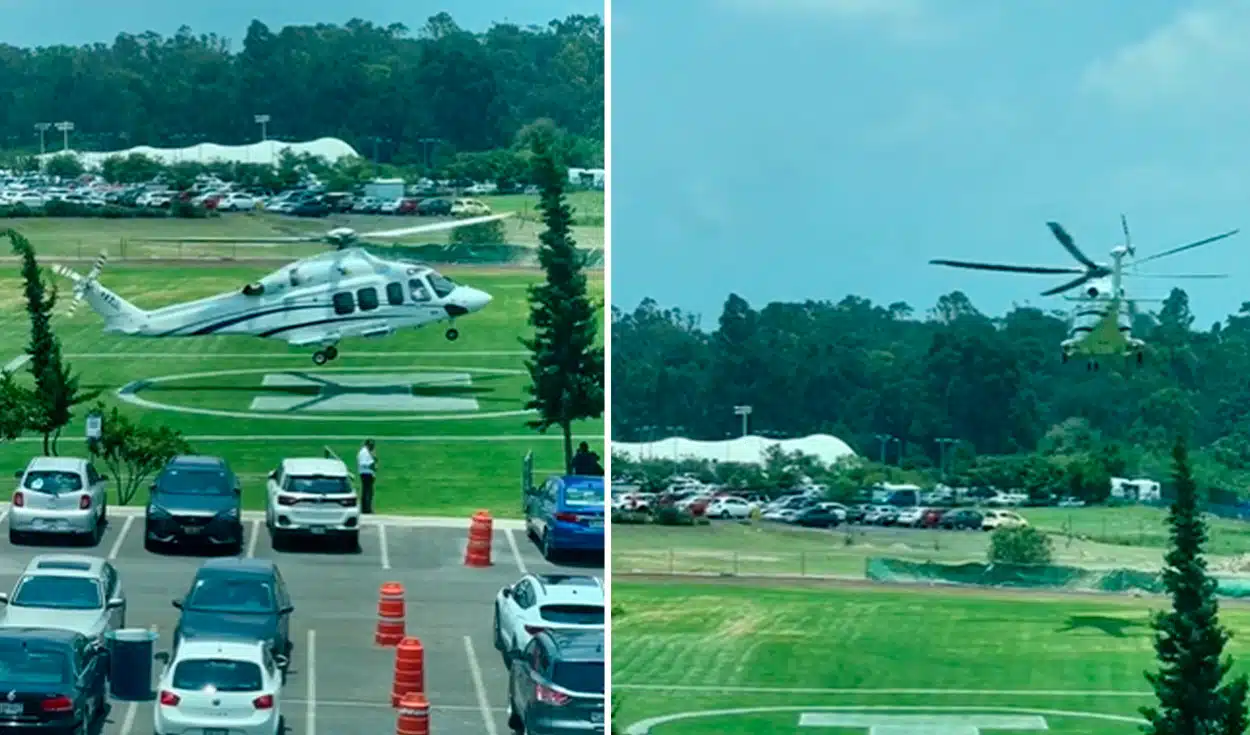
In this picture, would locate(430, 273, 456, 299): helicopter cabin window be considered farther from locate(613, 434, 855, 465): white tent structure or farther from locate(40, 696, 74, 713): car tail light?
locate(40, 696, 74, 713): car tail light

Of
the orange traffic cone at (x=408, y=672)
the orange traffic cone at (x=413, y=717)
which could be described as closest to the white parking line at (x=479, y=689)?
the orange traffic cone at (x=408, y=672)

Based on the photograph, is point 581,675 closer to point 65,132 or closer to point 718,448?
point 65,132

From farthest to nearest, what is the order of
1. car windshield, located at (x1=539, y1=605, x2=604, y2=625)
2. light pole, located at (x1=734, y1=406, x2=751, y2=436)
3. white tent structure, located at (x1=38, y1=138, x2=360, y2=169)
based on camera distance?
light pole, located at (x1=734, y1=406, x2=751, y2=436) → white tent structure, located at (x1=38, y1=138, x2=360, y2=169) → car windshield, located at (x1=539, y1=605, x2=604, y2=625)

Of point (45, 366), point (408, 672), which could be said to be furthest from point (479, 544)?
point (45, 366)

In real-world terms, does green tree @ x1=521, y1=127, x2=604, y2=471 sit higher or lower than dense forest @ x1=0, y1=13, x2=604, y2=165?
lower

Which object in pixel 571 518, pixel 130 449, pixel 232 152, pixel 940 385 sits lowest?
pixel 571 518

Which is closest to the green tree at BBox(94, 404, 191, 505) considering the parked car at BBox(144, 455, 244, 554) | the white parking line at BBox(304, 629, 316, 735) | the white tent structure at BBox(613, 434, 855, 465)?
the parked car at BBox(144, 455, 244, 554)
